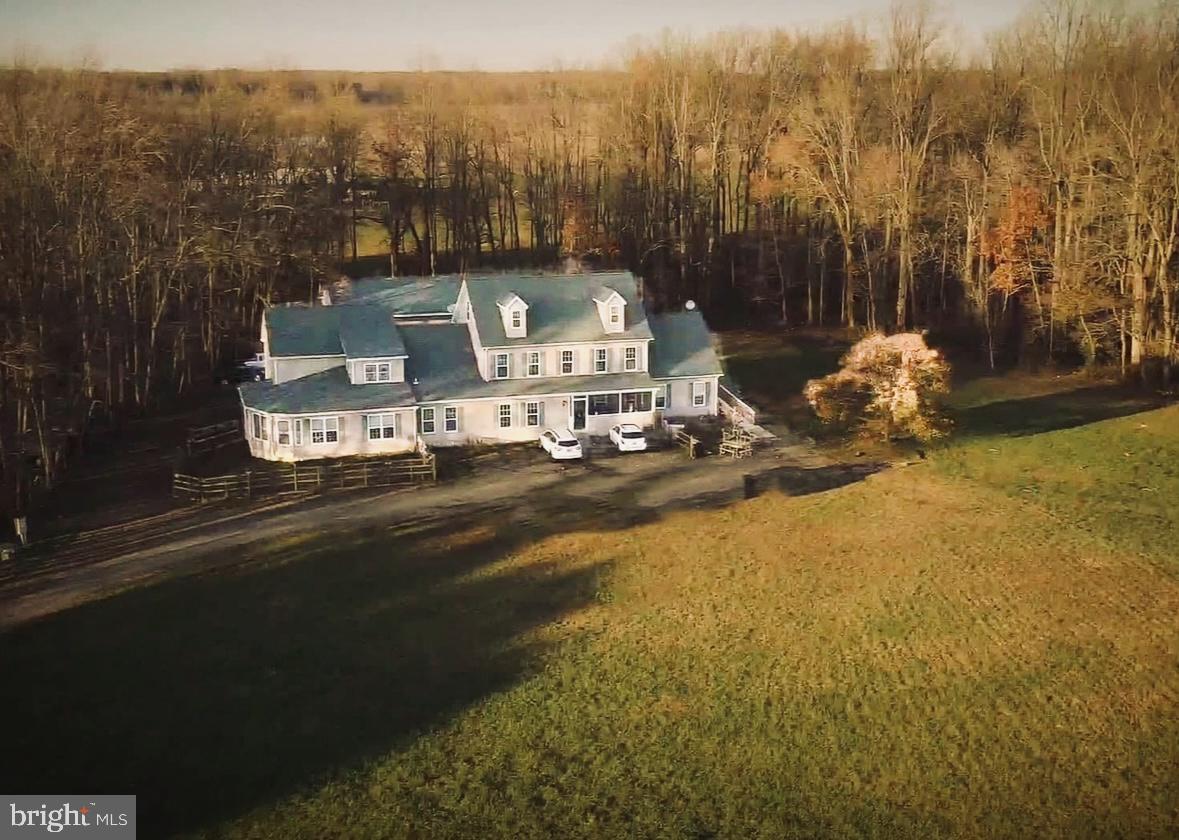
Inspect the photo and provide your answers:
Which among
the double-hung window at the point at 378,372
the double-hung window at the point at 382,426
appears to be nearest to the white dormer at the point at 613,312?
the double-hung window at the point at 378,372

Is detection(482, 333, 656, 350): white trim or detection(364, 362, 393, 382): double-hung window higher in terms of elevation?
detection(482, 333, 656, 350): white trim

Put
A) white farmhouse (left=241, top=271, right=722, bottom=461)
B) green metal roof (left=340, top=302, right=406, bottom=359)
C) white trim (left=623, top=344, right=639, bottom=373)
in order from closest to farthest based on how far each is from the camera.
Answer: white farmhouse (left=241, top=271, right=722, bottom=461) → green metal roof (left=340, top=302, right=406, bottom=359) → white trim (left=623, top=344, right=639, bottom=373)

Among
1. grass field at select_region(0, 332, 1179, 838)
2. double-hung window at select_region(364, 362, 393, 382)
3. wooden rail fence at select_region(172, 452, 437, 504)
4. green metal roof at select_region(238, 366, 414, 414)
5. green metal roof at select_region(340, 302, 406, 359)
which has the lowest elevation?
grass field at select_region(0, 332, 1179, 838)

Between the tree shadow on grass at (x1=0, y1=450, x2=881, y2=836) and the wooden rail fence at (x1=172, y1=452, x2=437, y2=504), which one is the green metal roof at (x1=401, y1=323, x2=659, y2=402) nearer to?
the wooden rail fence at (x1=172, y1=452, x2=437, y2=504)

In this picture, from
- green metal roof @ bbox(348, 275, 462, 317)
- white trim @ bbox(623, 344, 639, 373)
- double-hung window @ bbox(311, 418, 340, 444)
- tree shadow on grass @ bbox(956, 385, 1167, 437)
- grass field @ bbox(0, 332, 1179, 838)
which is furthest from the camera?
green metal roof @ bbox(348, 275, 462, 317)

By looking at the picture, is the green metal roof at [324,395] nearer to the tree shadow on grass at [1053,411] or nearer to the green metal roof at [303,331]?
the green metal roof at [303,331]

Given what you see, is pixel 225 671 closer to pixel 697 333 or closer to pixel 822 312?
pixel 697 333

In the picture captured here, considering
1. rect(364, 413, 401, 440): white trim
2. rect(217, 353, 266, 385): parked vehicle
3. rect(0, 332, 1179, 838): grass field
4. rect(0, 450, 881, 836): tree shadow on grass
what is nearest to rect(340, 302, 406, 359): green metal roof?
rect(364, 413, 401, 440): white trim

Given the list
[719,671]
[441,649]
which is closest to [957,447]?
[719,671]
